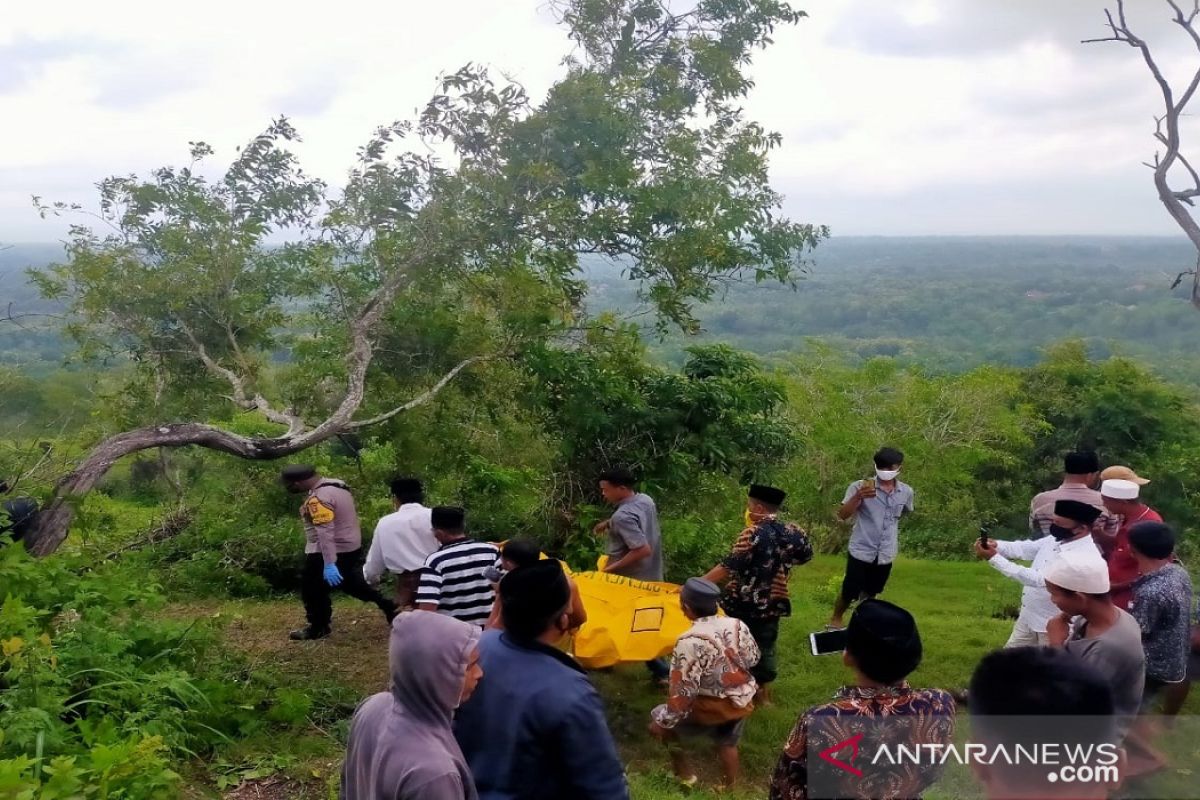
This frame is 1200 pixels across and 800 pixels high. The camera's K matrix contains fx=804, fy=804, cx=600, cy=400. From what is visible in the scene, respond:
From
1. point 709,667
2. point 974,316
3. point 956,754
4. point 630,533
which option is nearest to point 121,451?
point 630,533

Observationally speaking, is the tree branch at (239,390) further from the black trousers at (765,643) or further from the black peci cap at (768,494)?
the black trousers at (765,643)

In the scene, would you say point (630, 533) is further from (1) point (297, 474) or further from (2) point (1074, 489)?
(2) point (1074, 489)

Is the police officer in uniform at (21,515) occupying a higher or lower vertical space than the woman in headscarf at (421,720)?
lower

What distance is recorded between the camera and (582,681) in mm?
2521

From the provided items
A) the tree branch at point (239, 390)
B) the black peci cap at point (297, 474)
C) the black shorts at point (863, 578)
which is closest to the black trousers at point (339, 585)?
the black peci cap at point (297, 474)

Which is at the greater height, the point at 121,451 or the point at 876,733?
the point at 121,451

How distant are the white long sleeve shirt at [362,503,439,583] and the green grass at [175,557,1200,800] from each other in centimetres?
98

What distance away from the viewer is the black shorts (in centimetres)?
641

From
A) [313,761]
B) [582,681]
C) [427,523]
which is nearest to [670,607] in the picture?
[427,523]

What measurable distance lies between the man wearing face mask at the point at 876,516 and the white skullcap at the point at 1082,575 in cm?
260

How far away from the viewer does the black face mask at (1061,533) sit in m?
4.48

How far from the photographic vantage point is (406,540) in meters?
5.70

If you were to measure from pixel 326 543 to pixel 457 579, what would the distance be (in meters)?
1.92

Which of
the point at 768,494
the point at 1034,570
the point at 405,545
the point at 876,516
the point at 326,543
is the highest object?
the point at 768,494
